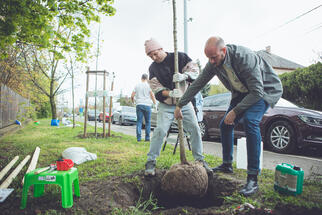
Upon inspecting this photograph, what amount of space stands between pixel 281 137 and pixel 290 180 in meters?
3.29

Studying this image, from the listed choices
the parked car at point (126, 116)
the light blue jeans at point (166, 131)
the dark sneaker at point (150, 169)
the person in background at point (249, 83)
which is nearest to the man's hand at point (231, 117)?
the person in background at point (249, 83)

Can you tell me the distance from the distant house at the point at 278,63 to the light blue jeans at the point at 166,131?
32.9 meters

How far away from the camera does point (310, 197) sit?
81.6 inches

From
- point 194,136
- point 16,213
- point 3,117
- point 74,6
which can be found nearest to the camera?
point 16,213

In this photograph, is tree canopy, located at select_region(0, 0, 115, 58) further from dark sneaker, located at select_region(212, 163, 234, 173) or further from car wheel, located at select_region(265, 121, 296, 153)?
car wheel, located at select_region(265, 121, 296, 153)

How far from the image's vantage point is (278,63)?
32406 mm

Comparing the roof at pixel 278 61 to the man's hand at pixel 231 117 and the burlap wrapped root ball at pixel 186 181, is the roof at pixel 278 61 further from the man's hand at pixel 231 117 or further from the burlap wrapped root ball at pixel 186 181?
the burlap wrapped root ball at pixel 186 181

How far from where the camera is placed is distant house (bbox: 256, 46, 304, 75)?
105 ft

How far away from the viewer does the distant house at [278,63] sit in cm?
3186

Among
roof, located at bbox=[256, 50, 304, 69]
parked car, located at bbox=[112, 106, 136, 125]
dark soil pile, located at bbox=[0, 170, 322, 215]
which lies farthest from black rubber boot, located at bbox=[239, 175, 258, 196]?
roof, located at bbox=[256, 50, 304, 69]

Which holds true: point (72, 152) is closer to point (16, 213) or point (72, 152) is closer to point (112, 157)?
point (112, 157)

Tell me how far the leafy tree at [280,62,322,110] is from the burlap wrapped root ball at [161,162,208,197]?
11.0m

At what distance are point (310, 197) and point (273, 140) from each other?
3351 millimetres

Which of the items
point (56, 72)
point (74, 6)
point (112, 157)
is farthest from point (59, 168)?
point (56, 72)
